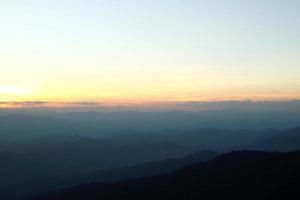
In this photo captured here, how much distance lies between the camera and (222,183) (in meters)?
86.1

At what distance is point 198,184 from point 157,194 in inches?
408

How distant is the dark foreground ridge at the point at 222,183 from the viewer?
71812 mm

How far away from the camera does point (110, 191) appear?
370 feet

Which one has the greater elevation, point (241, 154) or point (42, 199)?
point (241, 154)

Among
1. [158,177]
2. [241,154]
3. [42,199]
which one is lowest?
[42,199]

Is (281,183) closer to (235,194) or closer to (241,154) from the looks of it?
(235,194)

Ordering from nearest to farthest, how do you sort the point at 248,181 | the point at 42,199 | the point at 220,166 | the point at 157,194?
1. the point at 248,181
2. the point at 157,194
3. the point at 220,166
4. the point at 42,199

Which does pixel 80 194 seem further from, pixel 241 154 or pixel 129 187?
pixel 241 154

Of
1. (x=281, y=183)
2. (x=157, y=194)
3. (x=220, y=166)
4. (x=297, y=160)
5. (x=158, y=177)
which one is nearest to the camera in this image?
(x=281, y=183)

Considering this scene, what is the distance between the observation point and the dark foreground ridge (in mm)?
71812

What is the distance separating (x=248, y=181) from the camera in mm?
81125

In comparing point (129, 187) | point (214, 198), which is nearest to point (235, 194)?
point (214, 198)

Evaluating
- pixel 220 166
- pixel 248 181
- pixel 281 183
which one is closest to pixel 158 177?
pixel 220 166

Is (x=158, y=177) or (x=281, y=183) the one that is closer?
(x=281, y=183)
